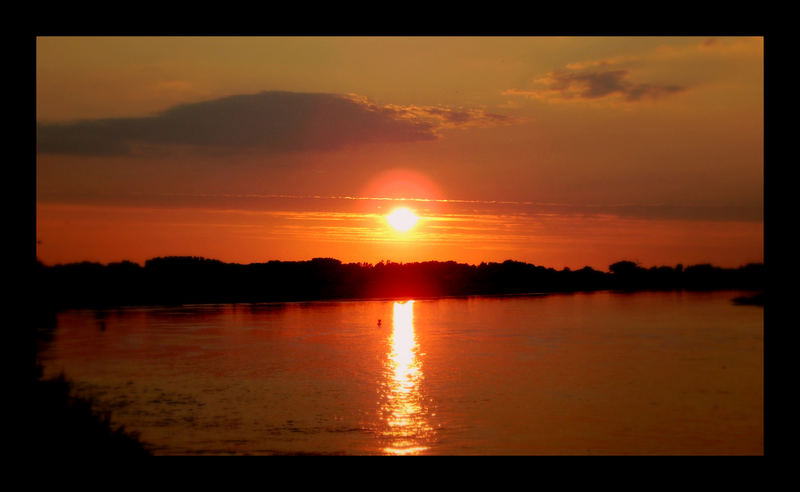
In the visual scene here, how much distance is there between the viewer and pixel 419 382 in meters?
38.1

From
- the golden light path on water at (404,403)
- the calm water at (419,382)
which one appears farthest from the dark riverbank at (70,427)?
the golden light path on water at (404,403)

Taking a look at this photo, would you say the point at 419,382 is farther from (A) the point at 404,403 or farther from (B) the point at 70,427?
(B) the point at 70,427

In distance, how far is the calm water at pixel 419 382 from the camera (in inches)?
1071

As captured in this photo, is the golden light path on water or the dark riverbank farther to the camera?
the golden light path on water

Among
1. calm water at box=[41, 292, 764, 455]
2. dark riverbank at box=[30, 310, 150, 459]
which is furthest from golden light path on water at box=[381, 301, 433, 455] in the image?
dark riverbank at box=[30, 310, 150, 459]

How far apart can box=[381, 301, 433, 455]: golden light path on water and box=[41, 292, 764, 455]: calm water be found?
4.9 inches

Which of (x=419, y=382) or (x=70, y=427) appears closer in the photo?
(x=70, y=427)

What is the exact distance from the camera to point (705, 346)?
56031 mm

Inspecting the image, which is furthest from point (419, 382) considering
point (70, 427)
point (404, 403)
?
point (70, 427)

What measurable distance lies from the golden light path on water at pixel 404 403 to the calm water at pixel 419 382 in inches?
4.9

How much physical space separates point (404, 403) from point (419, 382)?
5316 mm

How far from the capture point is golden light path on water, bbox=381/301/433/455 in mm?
25734

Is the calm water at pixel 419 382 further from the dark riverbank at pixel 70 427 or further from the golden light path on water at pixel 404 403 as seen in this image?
the dark riverbank at pixel 70 427

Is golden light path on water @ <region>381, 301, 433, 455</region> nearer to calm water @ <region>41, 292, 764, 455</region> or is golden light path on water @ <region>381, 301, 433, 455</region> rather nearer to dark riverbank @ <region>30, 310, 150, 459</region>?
calm water @ <region>41, 292, 764, 455</region>
